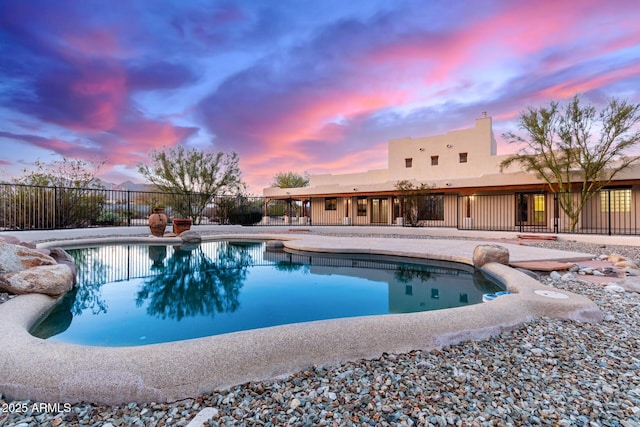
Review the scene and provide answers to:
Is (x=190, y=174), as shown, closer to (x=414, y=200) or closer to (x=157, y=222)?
(x=157, y=222)

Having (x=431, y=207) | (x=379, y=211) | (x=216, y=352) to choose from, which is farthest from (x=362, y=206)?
(x=216, y=352)

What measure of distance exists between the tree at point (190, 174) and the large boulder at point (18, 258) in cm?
1355

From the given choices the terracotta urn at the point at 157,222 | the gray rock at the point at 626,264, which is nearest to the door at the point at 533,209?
the gray rock at the point at 626,264

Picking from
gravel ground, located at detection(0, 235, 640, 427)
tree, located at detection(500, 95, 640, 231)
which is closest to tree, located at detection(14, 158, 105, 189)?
gravel ground, located at detection(0, 235, 640, 427)

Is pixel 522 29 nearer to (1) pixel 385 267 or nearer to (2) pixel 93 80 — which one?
(1) pixel 385 267

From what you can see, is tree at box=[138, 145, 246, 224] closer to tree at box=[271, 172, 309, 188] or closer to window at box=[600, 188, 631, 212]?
tree at box=[271, 172, 309, 188]

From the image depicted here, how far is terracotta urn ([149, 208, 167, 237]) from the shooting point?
1255 centimetres

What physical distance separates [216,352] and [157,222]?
11782 millimetres

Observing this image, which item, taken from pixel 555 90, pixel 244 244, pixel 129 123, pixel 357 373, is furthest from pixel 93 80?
pixel 555 90

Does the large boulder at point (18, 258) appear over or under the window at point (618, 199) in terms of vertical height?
under

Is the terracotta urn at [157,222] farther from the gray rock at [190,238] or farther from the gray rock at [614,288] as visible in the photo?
Result: the gray rock at [614,288]

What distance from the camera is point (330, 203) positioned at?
23.2m

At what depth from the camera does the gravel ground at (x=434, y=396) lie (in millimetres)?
1823

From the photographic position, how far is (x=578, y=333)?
307 cm
